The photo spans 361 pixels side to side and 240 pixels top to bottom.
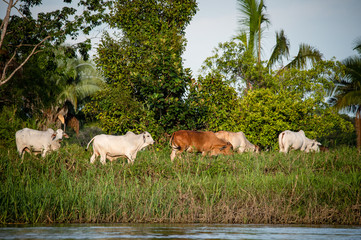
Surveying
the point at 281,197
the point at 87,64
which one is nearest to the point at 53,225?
the point at 281,197

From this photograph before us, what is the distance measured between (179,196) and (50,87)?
16.9 m

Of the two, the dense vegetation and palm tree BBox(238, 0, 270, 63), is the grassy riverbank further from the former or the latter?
palm tree BBox(238, 0, 270, 63)

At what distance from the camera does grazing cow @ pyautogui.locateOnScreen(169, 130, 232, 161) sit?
1438 cm

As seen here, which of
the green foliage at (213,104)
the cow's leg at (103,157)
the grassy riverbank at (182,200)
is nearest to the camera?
the grassy riverbank at (182,200)

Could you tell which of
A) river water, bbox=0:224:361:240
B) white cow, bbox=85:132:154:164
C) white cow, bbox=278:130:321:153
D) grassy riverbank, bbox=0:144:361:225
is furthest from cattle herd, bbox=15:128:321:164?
river water, bbox=0:224:361:240

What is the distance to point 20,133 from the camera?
13.3m

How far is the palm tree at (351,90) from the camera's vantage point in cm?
2647

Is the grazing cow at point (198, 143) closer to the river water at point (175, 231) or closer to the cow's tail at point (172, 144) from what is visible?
the cow's tail at point (172, 144)

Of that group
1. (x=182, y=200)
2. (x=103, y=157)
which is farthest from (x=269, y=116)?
(x=182, y=200)

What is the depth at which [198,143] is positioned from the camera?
48.2 feet

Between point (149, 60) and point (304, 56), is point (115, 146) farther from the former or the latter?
point (304, 56)

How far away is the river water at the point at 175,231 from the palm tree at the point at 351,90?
2076 centimetres

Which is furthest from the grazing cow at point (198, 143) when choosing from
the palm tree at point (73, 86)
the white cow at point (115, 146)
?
the palm tree at point (73, 86)

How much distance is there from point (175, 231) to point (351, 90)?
23.7m
